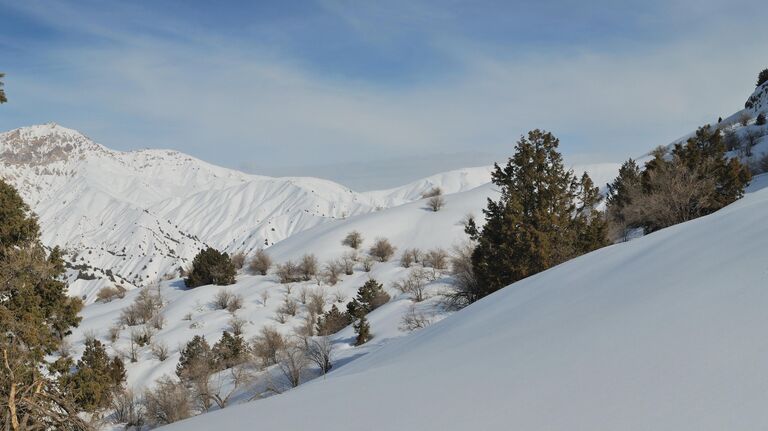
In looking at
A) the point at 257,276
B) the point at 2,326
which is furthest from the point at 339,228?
the point at 2,326

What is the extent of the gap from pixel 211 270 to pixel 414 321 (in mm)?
18346

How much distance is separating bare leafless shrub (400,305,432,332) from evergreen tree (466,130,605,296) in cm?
316

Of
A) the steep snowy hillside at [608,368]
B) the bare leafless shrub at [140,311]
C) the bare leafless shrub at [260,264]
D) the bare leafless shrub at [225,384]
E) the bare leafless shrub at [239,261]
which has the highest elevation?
the bare leafless shrub at [239,261]

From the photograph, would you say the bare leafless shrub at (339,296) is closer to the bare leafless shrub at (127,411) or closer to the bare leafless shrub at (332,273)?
the bare leafless shrub at (332,273)

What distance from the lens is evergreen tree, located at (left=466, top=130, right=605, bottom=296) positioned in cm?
2083

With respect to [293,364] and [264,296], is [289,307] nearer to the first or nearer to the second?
[264,296]

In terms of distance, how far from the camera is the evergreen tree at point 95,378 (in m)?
11.7

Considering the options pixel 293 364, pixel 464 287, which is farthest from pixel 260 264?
pixel 293 364

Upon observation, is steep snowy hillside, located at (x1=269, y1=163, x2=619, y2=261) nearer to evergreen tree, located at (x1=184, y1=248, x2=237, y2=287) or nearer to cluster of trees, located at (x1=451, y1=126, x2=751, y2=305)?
evergreen tree, located at (x1=184, y1=248, x2=237, y2=287)

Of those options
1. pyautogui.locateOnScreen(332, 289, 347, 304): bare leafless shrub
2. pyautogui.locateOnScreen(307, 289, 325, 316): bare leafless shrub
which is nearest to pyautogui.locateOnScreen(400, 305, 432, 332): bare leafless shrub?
pyautogui.locateOnScreen(307, 289, 325, 316): bare leafless shrub

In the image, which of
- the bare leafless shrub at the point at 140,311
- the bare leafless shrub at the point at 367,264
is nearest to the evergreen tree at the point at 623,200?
the bare leafless shrub at the point at 367,264

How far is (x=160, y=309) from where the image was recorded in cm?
3084

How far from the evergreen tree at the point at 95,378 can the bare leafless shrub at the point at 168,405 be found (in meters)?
1.75

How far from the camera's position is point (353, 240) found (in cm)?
3934
